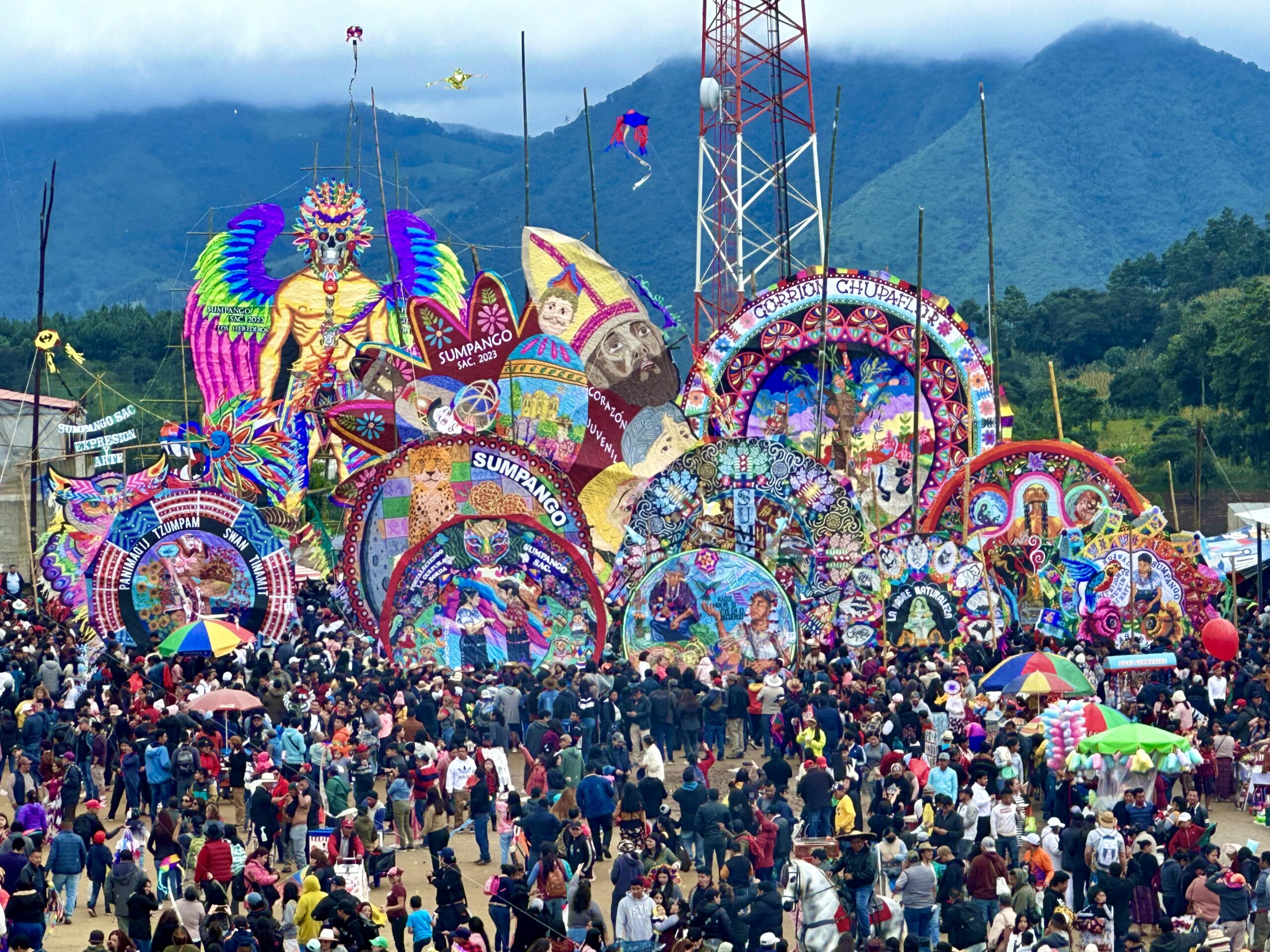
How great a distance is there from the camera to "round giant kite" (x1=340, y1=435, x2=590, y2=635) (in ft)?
103

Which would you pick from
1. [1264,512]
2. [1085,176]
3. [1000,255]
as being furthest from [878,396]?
[1085,176]

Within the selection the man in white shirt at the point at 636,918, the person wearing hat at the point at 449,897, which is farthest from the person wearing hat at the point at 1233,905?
the person wearing hat at the point at 449,897

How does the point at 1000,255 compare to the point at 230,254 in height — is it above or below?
above

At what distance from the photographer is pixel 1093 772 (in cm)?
2198

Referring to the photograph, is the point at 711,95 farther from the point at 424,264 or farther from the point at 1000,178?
the point at 1000,178

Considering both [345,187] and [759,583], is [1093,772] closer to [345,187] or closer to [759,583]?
[759,583]

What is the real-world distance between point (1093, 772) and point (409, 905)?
7160 mm

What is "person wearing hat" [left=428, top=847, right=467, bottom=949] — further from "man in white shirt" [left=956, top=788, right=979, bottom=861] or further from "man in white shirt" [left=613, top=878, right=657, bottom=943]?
"man in white shirt" [left=956, top=788, right=979, bottom=861]

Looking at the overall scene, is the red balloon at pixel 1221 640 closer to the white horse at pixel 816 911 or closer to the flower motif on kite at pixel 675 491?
the flower motif on kite at pixel 675 491

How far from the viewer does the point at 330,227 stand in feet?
163

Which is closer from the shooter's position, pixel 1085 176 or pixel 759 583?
pixel 759 583

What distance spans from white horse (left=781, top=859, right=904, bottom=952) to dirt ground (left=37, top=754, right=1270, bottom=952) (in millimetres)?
1748

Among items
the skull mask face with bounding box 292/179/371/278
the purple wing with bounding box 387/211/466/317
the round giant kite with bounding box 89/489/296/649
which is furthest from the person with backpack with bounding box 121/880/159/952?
the skull mask face with bounding box 292/179/371/278

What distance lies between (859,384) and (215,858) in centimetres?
2195
